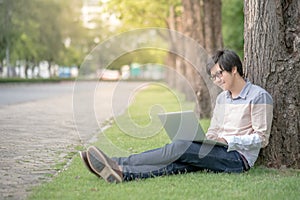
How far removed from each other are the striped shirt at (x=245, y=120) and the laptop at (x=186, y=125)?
27 cm

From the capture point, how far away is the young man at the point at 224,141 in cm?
574

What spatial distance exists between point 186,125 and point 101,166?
0.92 m

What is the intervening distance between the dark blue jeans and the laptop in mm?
89

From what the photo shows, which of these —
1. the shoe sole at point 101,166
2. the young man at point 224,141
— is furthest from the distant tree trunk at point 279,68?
the shoe sole at point 101,166

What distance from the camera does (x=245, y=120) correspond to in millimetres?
6039

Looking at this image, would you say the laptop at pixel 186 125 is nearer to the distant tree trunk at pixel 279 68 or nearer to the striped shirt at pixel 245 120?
the striped shirt at pixel 245 120

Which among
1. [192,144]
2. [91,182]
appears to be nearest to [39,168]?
[91,182]

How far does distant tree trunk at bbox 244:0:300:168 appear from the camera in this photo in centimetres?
651

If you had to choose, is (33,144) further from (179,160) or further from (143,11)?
(143,11)

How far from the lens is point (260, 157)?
660cm

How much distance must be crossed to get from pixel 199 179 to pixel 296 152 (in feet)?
4.41

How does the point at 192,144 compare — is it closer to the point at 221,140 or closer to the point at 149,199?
the point at 221,140

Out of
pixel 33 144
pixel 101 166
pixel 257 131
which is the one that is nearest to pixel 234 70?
pixel 257 131

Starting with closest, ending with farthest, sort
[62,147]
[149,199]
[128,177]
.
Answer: [149,199] < [128,177] < [62,147]
